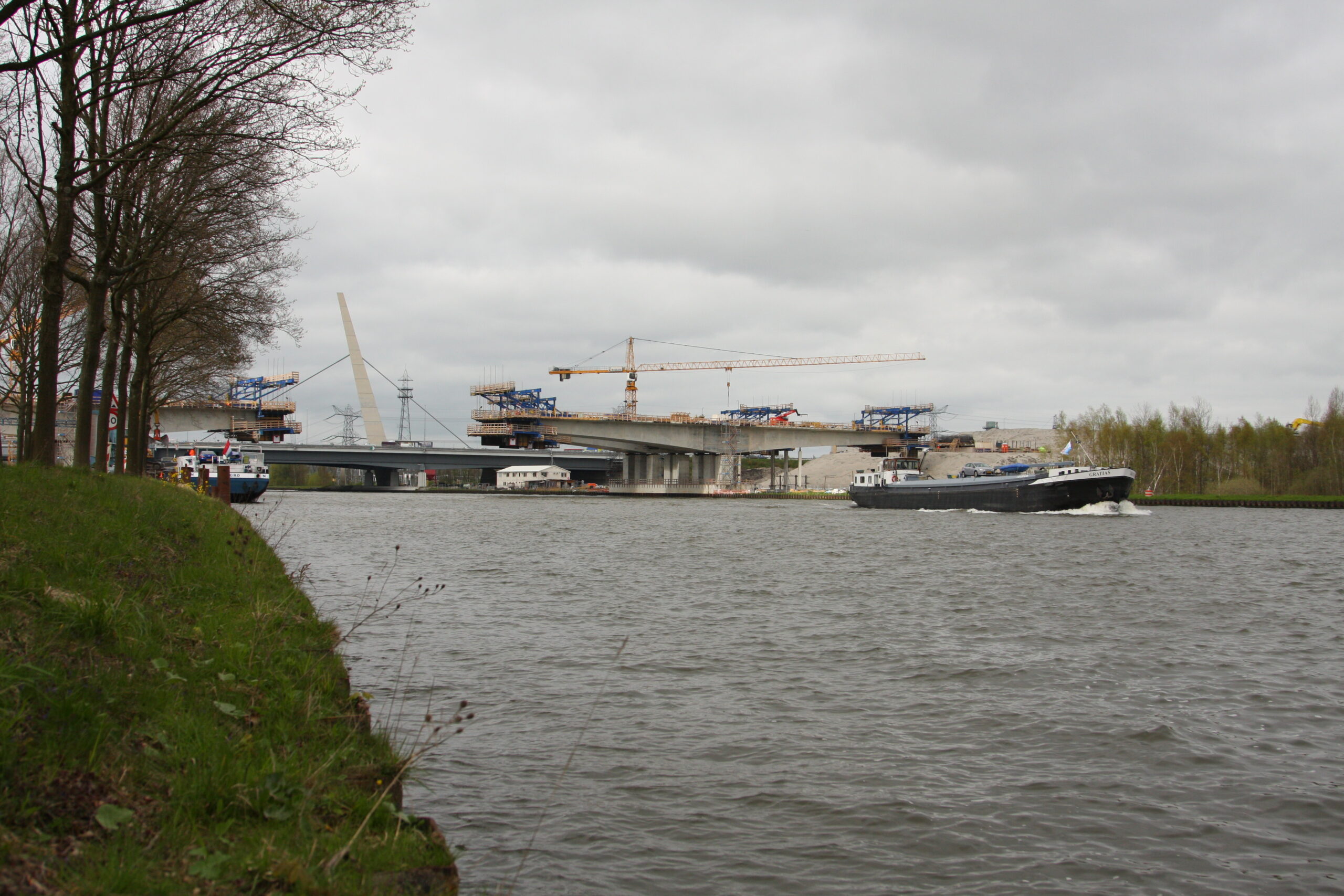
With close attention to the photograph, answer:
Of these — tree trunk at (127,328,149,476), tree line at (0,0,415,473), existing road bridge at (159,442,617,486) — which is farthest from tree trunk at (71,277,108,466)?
existing road bridge at (159,442,617,486)

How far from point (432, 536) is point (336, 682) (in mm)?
34737

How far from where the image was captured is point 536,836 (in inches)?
295

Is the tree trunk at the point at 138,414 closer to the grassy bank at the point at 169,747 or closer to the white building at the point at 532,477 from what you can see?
the grassy bank at the point at 169,747

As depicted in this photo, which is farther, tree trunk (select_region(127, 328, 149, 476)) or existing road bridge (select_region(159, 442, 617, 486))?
existing road bridge (select_region(159, 442, 617, 486))

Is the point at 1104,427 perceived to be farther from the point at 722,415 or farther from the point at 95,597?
the point at 95,597

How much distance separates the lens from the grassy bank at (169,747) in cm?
461

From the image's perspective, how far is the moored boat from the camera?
2815 inches

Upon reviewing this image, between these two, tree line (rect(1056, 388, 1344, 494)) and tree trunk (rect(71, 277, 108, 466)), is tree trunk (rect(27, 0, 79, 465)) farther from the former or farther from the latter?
tree line (rect(1056, 388, 1344, 494))

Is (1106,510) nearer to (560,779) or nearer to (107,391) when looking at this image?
(107,391)

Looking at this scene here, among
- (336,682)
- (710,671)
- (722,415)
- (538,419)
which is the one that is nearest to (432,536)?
(710,671)

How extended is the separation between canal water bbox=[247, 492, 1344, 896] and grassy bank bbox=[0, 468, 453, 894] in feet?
4.01

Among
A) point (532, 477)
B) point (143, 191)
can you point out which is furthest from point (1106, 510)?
point (532, 477)

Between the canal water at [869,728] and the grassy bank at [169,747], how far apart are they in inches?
48.1

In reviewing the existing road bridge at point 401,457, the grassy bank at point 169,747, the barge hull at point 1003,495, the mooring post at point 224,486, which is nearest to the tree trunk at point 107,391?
the mooring post at point 224,486
